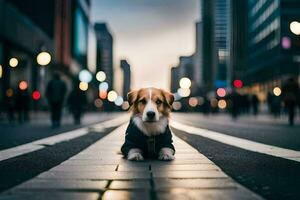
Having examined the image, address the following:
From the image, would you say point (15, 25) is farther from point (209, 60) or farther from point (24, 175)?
point (209, 60)

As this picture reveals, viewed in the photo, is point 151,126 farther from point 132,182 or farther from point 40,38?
point 40,38

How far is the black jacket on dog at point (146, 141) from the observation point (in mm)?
6000

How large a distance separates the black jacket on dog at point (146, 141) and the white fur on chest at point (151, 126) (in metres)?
0.05

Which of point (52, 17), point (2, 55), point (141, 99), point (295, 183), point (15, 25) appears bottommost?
point (295, 183)

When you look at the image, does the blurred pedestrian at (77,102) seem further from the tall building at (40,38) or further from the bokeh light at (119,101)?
the bokeh light at (119,101)

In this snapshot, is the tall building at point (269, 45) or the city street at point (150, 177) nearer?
the city street at point (150, 177)

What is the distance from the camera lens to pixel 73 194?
12.1 ft

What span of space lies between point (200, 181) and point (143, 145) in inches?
71.5

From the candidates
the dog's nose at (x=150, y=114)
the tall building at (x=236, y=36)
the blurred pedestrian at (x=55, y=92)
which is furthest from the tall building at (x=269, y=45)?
the dog's nose at (x=150, y=114)

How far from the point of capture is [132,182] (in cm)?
429

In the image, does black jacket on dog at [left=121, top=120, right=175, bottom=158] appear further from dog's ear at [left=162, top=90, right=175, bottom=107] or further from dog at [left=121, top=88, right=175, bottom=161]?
dog's ear at [left=162, top=90, right=175, bottom=107]

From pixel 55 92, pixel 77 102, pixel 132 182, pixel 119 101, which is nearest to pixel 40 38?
pixel 77 102

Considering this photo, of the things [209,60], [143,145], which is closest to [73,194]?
[143,145]

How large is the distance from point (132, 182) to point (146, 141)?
177cm
